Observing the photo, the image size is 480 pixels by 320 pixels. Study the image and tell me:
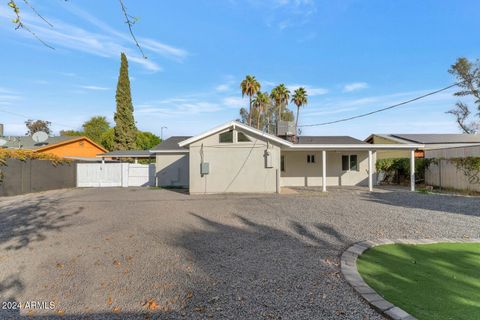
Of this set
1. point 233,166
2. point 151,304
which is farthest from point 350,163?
point 151,304

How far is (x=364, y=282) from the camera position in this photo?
3.67 metres

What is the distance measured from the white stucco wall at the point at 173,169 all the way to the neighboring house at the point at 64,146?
1158 cm

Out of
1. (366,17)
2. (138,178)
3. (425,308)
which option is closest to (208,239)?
(425,308)

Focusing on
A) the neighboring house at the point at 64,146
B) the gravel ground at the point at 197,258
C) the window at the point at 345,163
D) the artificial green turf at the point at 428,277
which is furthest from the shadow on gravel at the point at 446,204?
the neighboring house at the point at 64,146

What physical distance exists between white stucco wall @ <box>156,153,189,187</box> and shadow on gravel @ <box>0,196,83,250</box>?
8.52 meters

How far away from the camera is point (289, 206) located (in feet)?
33.5

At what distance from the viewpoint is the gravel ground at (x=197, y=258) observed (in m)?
3.15

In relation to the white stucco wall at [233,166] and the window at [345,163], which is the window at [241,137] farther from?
the window at [345,163]

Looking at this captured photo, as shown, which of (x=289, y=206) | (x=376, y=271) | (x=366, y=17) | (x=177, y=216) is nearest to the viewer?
(x=376, y=271)

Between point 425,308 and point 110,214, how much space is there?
854cm

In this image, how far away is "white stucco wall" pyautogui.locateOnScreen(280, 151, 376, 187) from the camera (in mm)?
18219

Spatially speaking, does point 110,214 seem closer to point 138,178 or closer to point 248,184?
point 248,184

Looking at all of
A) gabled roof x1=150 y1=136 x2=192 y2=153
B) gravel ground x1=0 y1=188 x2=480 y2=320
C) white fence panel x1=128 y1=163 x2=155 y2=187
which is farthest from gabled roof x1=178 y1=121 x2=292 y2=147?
white fence panel x1=128 y1=163 x2=155 y2=187

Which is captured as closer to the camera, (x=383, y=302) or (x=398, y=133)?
(x=383, y=302)
